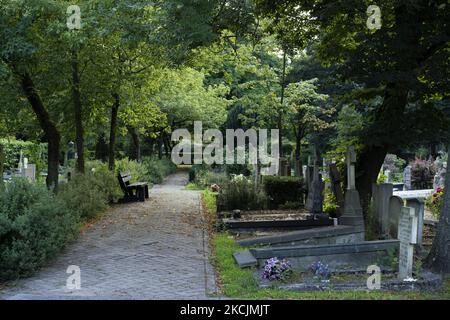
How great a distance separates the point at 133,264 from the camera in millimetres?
8914

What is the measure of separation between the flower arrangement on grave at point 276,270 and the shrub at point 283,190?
7.94m

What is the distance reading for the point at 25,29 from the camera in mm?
11602

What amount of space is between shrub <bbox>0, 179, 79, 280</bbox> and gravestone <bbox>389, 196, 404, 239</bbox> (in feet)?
22.0

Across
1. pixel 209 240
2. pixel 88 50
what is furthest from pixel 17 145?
pixel 209 240

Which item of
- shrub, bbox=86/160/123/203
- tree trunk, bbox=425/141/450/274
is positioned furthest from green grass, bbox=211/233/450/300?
shrub, bbox=86/160/123/203

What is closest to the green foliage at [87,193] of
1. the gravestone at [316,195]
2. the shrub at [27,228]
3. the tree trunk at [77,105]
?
the tree trunk at [77,105]

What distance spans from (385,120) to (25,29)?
8.46 m

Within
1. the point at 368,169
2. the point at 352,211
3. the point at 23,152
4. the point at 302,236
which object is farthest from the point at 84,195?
the point at 23,152

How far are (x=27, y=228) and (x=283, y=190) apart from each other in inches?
370

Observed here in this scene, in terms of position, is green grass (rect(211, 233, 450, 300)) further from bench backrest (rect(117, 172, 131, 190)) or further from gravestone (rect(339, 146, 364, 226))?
bench backrest (rect(117, 172, 131, 190))

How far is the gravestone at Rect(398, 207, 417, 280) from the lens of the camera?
7.89 meters

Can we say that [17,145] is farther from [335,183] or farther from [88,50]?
[335,183]

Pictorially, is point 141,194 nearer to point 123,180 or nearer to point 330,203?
point 123,180

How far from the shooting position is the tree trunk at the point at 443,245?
27.3 ft
